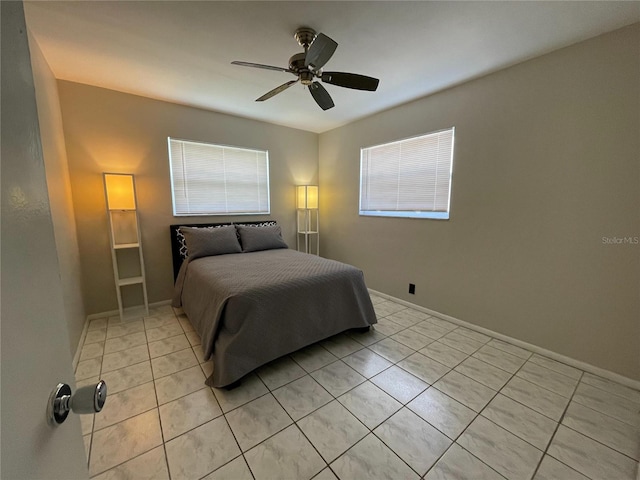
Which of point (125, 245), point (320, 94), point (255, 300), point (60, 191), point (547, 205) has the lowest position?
point (255, 300)

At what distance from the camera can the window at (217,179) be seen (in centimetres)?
328

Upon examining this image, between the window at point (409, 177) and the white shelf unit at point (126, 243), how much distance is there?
2.91 m

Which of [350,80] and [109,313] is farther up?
[350,80]

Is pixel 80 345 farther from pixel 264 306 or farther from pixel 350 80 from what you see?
pixel 350 80

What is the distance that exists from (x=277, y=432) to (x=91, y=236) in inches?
112

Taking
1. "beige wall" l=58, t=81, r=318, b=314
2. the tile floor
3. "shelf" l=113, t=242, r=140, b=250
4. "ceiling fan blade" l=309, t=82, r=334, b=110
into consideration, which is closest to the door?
the tile floor

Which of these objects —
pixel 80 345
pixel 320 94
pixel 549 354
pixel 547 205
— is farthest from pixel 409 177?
pixel 80 345

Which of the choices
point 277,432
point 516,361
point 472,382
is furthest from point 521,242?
point 277,432

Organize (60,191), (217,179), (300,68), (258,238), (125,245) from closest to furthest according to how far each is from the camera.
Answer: (300,68) → (60,191) → (125,245) → (258,238) → (217,179)

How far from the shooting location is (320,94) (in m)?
2.01

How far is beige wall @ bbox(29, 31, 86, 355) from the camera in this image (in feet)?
6.34

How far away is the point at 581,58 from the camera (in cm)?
189

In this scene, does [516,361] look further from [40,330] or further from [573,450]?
[40,330]

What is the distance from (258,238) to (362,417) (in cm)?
237
